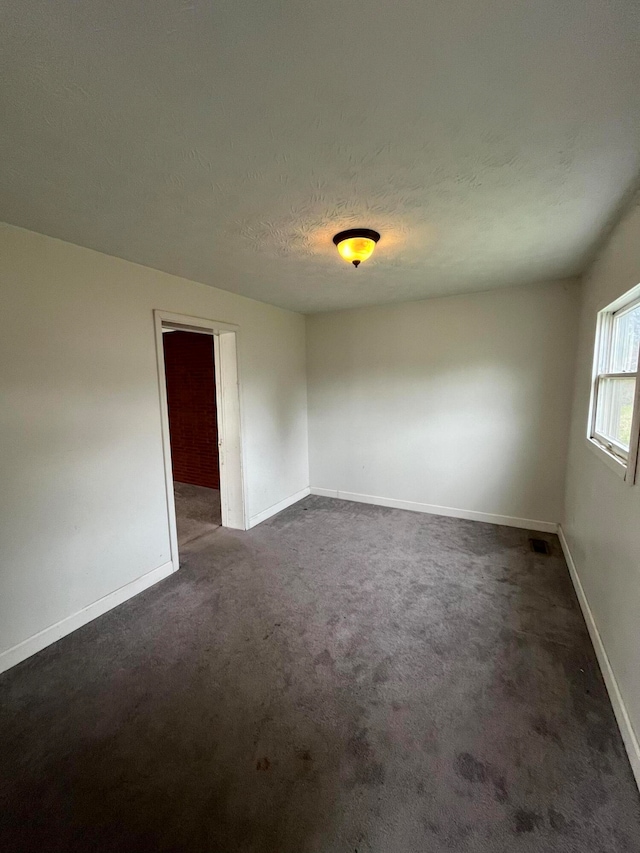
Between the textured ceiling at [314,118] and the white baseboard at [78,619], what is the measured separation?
2.39 m

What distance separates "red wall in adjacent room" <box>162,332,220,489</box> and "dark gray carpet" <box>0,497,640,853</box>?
106 inches

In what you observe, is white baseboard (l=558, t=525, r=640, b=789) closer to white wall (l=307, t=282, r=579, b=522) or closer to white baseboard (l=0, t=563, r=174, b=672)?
white wall (l=307, t=282, r=579, b=522)

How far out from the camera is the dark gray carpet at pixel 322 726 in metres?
1.25

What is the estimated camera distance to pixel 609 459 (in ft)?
6.51

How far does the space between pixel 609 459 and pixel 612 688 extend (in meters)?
1.15

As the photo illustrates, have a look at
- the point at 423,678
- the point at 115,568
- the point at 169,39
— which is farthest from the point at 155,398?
the point at 423,678

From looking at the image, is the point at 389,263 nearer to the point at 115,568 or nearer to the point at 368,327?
the point at 368,327

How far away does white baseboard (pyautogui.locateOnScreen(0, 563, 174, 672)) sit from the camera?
2023 millimetres

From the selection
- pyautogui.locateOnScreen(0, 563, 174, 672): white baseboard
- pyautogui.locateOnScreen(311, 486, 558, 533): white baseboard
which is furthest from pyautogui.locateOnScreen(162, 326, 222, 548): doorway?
pyautogui.locateOnScreen(0, 563, 174, 672): white baseboard

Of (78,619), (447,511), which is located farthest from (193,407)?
(447,511)

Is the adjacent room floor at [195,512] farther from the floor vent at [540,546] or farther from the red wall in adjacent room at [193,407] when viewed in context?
the floor vent at [540,546]

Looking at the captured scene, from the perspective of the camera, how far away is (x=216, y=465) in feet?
17.0

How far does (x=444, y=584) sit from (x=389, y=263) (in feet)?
8.32

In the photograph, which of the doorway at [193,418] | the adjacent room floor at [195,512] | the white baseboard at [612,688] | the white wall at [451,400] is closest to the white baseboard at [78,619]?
the adjacent room floor at [195,512]
